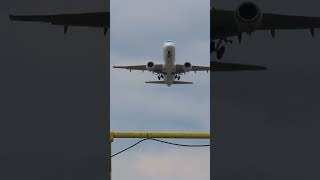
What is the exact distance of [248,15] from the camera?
1053 inches

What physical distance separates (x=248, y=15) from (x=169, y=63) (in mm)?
32580

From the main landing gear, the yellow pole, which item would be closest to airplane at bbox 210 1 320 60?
the main landing gear

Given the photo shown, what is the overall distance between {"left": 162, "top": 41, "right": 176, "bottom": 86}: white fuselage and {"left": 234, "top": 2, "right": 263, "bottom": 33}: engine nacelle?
1263 inches

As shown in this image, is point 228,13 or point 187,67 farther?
point 187,67

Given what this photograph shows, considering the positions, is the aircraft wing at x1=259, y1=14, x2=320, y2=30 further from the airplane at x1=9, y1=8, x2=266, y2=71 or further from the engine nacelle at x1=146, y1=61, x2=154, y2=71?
the engine nacelle at x1=146, y1=61, x2=154, y2=71

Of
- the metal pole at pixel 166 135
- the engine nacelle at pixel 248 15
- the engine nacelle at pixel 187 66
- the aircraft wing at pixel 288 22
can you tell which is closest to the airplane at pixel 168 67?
the engine nacelle at pixel 187 66

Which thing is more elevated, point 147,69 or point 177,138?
point 147,69

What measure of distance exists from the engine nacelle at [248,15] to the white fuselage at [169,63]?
3209 cm
